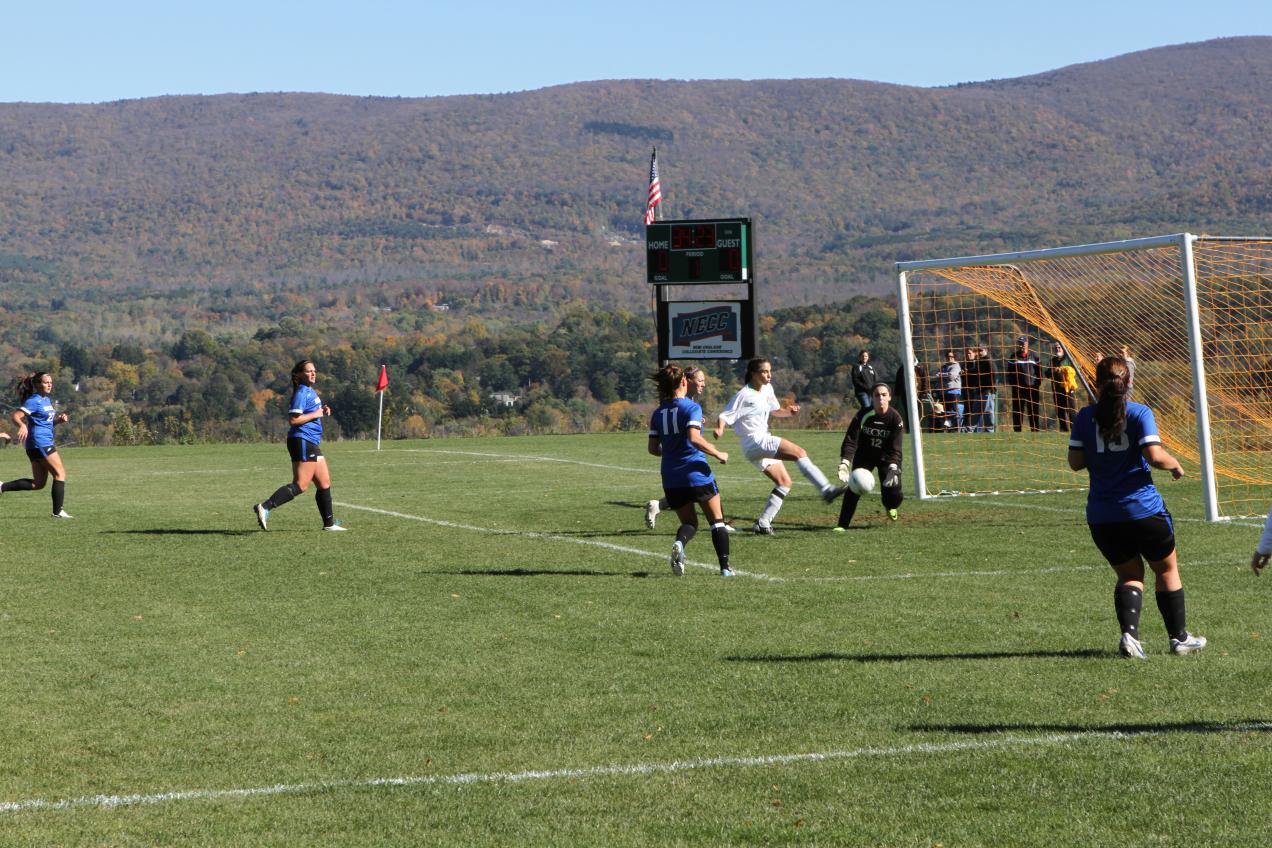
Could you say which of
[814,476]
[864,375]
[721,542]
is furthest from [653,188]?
[721,542]

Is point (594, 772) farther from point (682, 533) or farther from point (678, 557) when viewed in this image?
point (682, 533)

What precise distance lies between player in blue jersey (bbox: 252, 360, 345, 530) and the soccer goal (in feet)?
23.1

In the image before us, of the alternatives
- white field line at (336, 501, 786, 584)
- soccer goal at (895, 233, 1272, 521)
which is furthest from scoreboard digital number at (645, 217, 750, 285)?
white field line at (336, 501, 786, 584)

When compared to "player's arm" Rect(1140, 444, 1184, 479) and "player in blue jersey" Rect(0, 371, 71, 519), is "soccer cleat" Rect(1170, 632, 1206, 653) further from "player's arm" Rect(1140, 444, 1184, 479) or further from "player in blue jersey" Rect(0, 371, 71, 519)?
"player in blue jersey" Rect(0, 371, 71, 519)

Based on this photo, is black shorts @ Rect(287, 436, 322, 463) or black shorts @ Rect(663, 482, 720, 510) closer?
black shorts @ Rect(663, 482, 720, 510)

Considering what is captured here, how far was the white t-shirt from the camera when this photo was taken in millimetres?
16641

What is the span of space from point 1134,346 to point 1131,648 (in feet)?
50.1

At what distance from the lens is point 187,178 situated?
608ft

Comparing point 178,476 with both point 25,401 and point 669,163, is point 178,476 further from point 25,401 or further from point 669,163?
point 669,163

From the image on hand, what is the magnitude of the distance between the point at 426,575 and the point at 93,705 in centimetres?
536

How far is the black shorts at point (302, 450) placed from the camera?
1725cm

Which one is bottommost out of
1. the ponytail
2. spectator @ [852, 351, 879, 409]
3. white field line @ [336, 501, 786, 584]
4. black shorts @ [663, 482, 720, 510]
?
white field line @ [336, 501, 786, 584]

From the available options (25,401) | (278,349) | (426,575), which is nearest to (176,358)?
(278,349)

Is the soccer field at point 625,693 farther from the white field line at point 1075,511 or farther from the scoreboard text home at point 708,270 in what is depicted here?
the scoreboard text home at point 708,270
